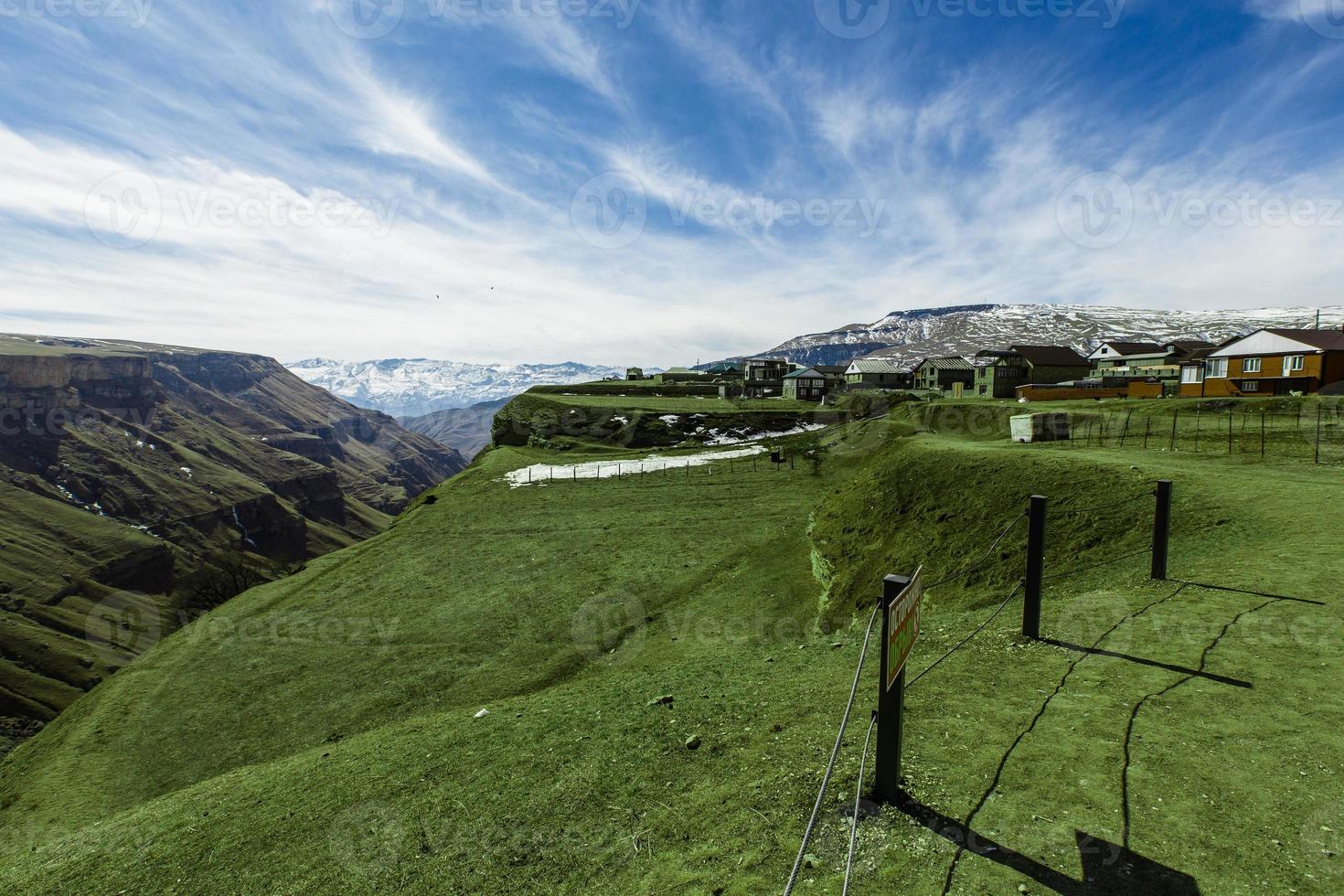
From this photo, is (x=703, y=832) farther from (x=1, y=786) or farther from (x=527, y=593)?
(x=1, y=786)

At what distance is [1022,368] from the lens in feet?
295

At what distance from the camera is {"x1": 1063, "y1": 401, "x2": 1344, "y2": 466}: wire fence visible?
27719 mm

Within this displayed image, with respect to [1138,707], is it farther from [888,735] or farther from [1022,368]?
[1022,368]

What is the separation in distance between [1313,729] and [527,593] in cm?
2963

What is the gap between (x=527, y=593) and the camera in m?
31.4

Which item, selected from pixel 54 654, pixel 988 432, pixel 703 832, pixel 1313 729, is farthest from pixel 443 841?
pixel 54 654

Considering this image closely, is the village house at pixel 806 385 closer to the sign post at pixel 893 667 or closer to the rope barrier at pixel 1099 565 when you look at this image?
the rope barrier at pixel 1099 565

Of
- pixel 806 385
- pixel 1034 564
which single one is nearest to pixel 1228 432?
pixel 1034 564

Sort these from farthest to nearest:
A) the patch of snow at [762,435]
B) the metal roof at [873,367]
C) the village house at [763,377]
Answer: the village house at [763,377], the metal roof at [873,367], the patch of snow at [762,435]

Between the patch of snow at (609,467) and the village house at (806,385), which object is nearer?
the patch of snow at (609,467)

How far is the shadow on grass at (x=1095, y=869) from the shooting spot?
5641 mm

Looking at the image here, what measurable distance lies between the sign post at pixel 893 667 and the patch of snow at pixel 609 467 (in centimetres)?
5290

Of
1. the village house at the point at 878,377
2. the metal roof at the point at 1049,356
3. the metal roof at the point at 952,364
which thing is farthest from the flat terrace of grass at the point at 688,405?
the metal roof at the point at 1049,356

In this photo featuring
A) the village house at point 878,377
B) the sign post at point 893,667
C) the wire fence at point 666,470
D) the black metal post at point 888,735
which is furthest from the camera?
the village house at point 878,377
